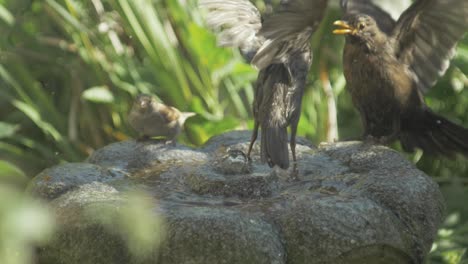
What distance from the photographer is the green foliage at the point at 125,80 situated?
18.1 ft

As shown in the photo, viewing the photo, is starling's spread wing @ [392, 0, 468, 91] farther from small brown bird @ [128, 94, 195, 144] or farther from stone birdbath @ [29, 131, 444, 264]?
small brown bird @ [128, 94, 195, 144]

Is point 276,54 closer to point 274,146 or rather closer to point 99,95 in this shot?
point 274,146

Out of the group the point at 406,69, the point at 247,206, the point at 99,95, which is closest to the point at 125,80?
the point at 99,95

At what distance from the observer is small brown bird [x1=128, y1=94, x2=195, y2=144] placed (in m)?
4.42

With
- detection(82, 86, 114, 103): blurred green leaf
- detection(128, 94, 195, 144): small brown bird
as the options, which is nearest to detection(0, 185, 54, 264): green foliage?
detection(128, 94, 195, 144): small brown bird

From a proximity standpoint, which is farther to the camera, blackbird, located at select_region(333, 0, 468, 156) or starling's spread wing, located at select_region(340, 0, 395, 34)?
starling's spread wing, located at select_region(340, 0, 395, 34)

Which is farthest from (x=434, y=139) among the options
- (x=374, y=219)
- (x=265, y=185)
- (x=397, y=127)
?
(x=374, y=219)

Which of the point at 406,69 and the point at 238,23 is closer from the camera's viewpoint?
the point at 238,23

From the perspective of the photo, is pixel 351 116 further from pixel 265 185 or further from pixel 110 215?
pixel 110 215

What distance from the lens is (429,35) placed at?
14.6ft

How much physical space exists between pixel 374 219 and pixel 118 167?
1.45m

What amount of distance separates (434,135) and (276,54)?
5.08ft

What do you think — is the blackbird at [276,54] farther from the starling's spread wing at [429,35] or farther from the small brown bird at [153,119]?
the starling's spread wing at [429,35]

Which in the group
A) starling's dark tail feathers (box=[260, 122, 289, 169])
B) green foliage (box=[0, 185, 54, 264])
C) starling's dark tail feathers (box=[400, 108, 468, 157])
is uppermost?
green foliage (box=[0, 185, 54, 264])
